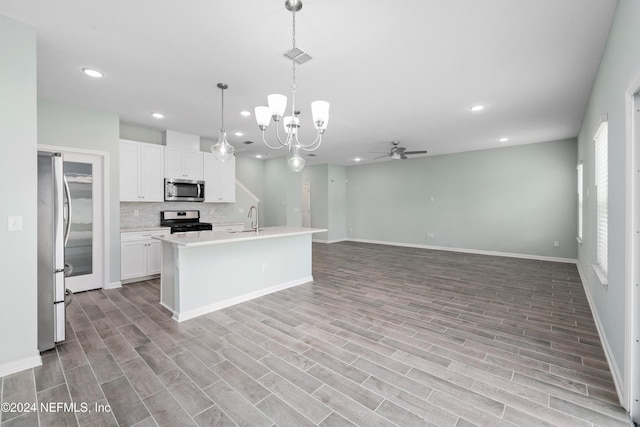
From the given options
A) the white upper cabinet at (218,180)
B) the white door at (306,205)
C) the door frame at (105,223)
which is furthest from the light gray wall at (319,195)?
the door frame at (105,223)

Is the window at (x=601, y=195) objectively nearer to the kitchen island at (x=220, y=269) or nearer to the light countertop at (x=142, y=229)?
the kitchen island at (x=220, y=269)

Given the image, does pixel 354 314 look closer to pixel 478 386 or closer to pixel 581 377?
pixel 478 386

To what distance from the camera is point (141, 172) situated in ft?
16.4

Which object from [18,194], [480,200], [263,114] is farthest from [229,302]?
[480,200]

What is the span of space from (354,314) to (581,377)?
6.59 feet

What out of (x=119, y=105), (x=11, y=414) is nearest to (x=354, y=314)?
(x=11, y=414)

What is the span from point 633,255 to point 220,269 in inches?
148

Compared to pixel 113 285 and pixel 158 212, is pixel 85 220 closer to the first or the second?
pixel 113 285

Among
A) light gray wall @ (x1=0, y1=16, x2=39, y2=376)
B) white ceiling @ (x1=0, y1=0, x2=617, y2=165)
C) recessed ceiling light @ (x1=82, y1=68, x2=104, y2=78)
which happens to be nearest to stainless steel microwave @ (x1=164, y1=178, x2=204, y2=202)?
white ceiling @ (x1=0, y1=0, x2=617, y2=165)

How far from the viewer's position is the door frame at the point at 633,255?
5.67 feet

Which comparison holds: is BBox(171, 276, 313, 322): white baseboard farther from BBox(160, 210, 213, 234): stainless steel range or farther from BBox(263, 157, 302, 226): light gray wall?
BBox(263, 157, 302, 226): light gray wall

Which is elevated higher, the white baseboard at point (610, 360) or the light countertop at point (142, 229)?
the light countertop at point (142, 229)

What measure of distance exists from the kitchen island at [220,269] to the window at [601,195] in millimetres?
3454

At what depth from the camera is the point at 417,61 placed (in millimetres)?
2875
